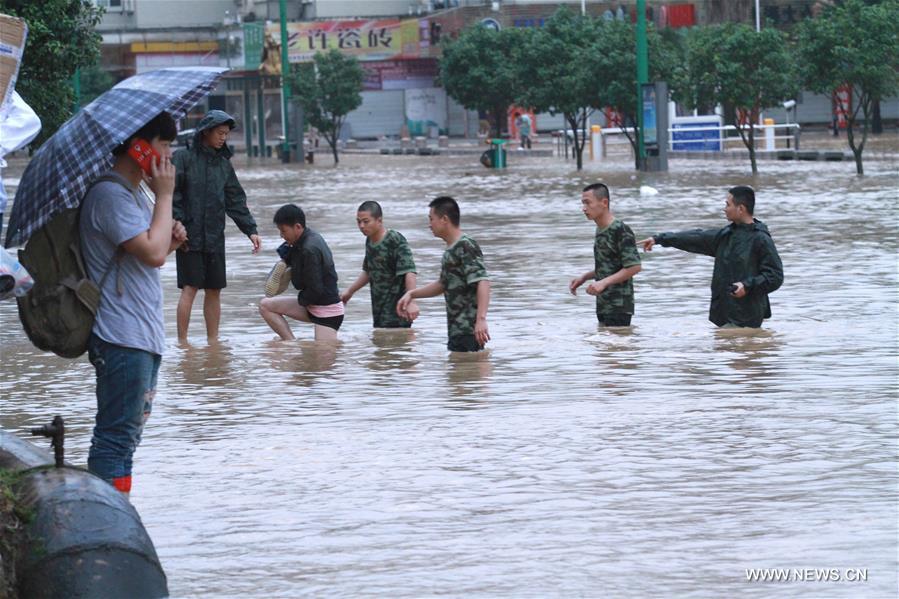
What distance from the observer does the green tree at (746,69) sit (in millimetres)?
38750

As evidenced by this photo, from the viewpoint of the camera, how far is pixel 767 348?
11070mm

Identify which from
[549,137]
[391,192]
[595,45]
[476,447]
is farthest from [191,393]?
[549,137]

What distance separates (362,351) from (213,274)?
122 cm

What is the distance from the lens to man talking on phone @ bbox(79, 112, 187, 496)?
5.94m

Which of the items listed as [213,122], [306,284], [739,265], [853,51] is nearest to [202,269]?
[306,284]

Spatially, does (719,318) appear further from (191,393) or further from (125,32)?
(125,32)

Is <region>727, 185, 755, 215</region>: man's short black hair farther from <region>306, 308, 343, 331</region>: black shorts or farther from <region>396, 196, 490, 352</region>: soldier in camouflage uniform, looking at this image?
<region>306, 308, 343, 331</region>: black shorts

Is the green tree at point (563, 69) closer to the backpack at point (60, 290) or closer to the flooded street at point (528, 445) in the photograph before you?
the flooded street at point (528, 445)

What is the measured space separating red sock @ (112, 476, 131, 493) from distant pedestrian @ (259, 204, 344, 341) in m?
5.29

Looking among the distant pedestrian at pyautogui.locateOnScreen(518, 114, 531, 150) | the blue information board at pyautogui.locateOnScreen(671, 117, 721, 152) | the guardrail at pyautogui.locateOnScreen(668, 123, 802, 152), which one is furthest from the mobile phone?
the distant pedestrian at pyautogui.locateOnScreen(518, 114, 531, 150)

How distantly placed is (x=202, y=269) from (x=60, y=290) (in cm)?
608

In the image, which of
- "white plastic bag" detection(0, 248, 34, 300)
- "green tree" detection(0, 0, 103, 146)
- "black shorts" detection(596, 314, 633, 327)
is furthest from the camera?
"green tree" detection(0, 0, 103, 146)

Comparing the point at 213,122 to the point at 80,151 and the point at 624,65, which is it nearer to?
the point at 80,151

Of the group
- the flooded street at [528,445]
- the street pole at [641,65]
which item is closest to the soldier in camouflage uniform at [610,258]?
the flooded street at [528,445]
